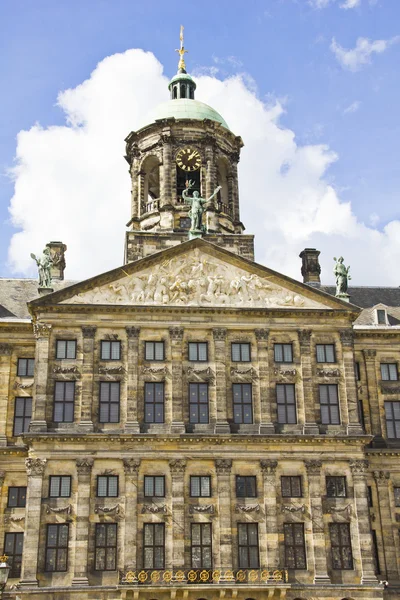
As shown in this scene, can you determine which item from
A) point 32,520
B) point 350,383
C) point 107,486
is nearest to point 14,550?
point 32,520

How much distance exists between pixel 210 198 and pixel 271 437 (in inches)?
586

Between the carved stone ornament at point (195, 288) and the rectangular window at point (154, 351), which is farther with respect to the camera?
the carved stone ornament at point (195, 288)

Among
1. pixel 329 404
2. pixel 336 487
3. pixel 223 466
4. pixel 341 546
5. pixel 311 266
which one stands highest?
pixel 311 266

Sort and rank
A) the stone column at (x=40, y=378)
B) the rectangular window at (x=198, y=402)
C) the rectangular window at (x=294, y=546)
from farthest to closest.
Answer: the rectangular window at (x=198, y=402) → the stone column at (x=40, y=378) → the rectangular window at (x=294, y=546)

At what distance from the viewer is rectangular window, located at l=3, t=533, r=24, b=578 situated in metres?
42.7

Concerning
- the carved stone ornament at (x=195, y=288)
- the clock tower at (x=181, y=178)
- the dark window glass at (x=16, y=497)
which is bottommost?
the dark window glass at (x=16, y=497)

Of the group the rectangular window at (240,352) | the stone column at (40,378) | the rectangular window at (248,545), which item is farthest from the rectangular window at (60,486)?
the rectangular window at (240,352)

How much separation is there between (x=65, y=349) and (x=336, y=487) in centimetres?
1619

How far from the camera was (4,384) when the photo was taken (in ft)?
151

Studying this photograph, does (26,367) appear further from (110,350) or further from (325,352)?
(325,352)

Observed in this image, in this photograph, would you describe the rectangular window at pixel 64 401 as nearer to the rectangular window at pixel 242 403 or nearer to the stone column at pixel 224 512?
the stone column at pixel 224 512

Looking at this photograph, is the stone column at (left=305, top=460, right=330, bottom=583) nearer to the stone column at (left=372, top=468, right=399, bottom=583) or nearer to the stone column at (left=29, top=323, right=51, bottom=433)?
the stone column at (left=372, top=468, right=399, bottom=583)

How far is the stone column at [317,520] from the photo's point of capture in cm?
4144

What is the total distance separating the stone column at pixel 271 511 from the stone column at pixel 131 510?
21.5 ft
